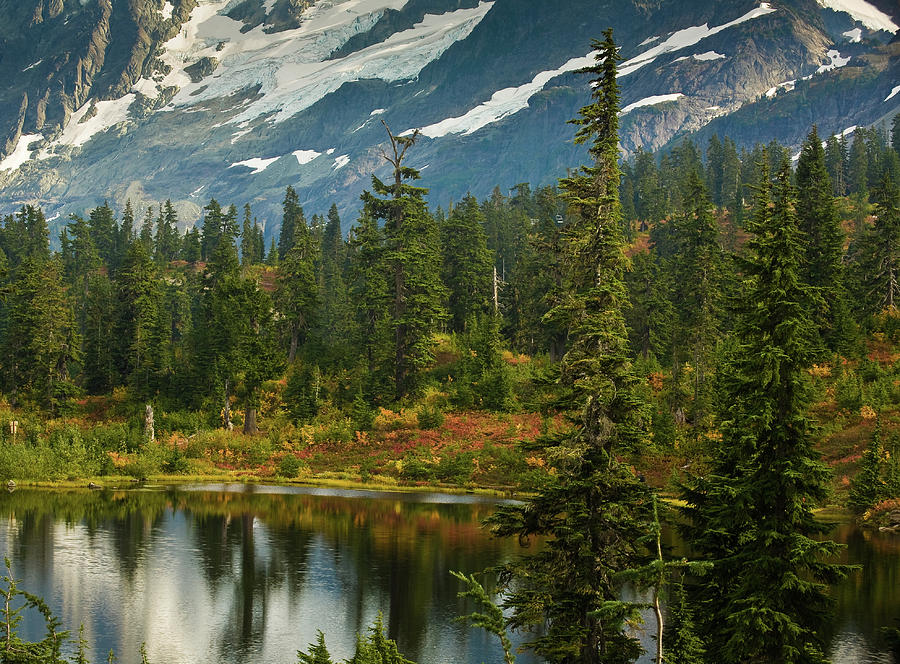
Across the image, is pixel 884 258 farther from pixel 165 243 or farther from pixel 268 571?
pixel 165 243

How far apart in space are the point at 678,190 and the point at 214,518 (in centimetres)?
11616

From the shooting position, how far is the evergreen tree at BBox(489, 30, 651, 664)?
23219mm

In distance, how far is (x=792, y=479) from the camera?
75.4 ft

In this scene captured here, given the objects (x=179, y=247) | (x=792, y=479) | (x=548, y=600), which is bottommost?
(x=548, y=600)

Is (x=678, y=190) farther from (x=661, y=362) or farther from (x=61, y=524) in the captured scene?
(x=61, y=524)

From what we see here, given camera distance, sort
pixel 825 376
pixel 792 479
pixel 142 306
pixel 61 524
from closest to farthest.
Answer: pixel 792 479 → pixel 61 524 → pixel 825 376 → pixel 142 306

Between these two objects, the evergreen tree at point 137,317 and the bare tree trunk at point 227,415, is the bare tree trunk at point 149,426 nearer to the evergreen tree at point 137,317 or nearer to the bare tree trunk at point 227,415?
the bare tree trunk at point 227,415

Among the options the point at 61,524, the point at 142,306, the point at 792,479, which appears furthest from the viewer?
the point at 142,306

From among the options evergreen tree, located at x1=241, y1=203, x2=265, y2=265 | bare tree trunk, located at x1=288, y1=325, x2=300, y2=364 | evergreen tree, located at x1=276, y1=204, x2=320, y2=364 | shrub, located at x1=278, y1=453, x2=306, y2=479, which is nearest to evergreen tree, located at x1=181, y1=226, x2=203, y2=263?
evergreen tree, located at x1=241, y1=203, x2=265, y2=265

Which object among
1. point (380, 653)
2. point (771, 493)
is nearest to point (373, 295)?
point (771, 493)

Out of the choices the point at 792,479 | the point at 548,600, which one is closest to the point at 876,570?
the point at 792,479

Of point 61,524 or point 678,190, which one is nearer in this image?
point 61,524

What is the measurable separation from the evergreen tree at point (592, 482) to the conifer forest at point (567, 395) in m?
0.08

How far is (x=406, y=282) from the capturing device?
7750 centimetres
